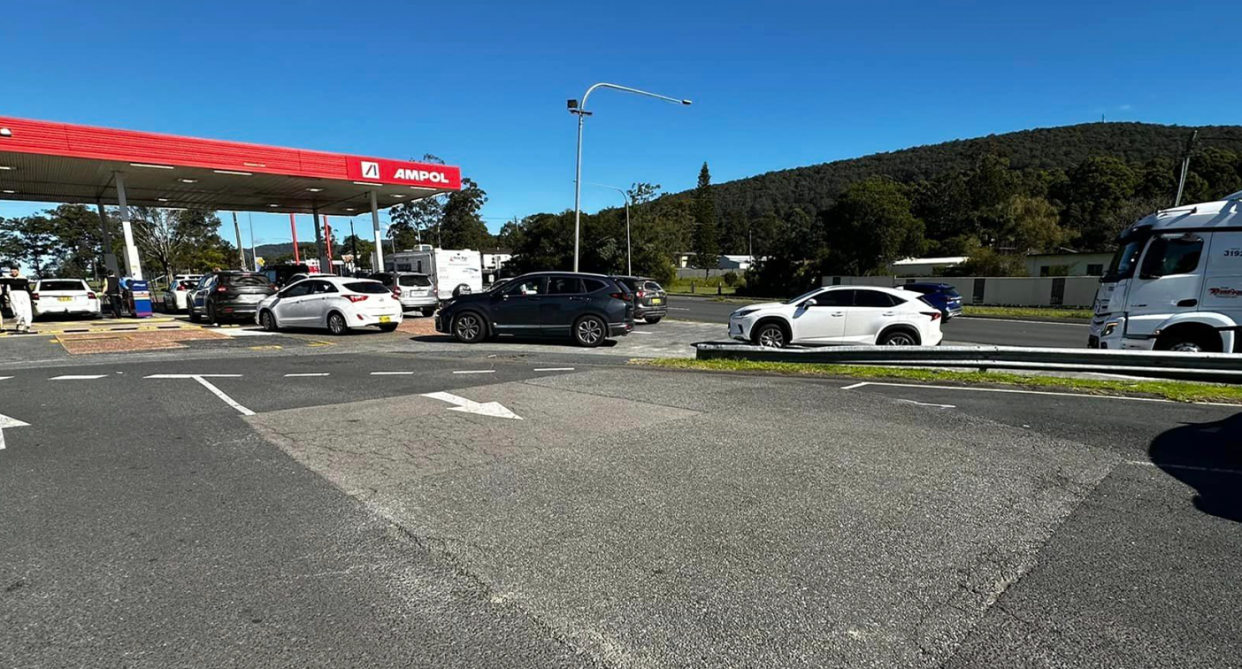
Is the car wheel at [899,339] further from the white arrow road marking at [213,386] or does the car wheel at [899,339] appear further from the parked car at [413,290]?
the parked car at [413,290]

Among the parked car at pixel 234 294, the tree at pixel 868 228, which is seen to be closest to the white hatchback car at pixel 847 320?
the parked car at pixel 234 294

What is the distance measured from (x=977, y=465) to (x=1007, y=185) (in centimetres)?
8341

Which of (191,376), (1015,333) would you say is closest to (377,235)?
(191,376)

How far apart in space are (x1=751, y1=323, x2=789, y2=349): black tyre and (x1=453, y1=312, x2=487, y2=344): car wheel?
642 cm

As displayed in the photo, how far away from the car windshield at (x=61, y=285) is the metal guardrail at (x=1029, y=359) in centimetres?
2283

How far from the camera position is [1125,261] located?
9.91 meters

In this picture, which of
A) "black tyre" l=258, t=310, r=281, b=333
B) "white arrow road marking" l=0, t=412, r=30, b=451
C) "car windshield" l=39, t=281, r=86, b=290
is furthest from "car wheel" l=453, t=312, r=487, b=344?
"car windshield" l=39, t=281, r=86, b=290

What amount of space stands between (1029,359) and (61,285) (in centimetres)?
2751

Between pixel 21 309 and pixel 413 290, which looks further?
pixel 413 290

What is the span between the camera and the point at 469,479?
4.50 m

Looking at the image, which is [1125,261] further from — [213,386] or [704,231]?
[704,231]

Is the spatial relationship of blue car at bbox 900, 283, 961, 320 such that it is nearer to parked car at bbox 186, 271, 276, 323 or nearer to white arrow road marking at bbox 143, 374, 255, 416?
white arrow road marking at bbox 143, 374, 255, 416

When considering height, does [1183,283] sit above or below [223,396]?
above

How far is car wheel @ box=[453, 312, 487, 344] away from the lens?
A: 1426cm
